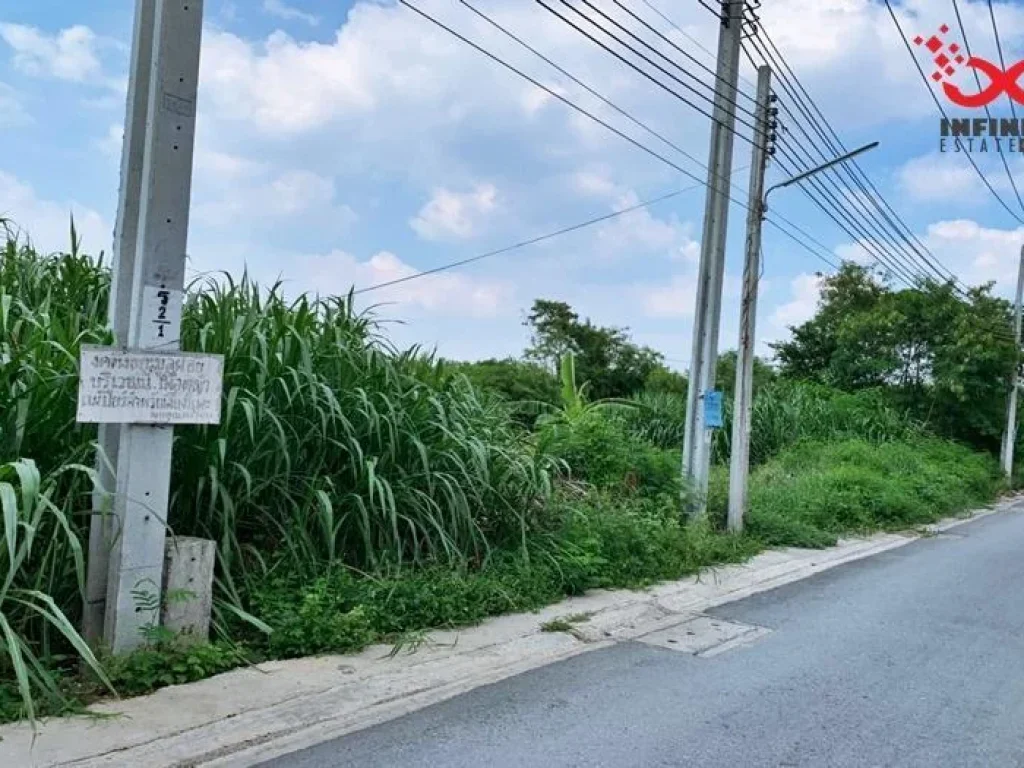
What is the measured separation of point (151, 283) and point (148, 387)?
581 mm

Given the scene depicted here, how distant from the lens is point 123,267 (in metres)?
5.01

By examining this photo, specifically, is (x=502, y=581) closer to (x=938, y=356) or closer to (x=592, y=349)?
(x=938, y=356)

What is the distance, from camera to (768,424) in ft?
66.2

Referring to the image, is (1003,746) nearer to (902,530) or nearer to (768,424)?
(902,530)

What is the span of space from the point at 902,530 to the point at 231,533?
12173mm

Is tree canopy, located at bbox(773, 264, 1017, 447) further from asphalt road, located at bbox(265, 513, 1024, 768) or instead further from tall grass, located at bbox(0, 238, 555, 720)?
tall grass, located at bbox(0, 238, 555, 720)

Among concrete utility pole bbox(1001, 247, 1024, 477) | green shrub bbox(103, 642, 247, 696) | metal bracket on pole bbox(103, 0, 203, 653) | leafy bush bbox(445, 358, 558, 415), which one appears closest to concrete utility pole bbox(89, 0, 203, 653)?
metal bracket on pole bbox(103, 0, 203, 653)

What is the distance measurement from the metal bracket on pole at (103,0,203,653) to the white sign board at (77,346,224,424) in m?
0.09

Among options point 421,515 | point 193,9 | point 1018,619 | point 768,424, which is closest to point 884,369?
point 768,424

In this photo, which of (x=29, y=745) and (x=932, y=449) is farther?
(x=932, y=449)

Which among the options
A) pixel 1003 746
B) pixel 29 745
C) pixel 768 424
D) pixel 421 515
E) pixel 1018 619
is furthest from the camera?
pixel 768 424

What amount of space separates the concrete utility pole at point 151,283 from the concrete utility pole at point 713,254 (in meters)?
7.14

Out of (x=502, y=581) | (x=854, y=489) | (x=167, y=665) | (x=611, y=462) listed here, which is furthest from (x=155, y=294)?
(x=854, y=489)

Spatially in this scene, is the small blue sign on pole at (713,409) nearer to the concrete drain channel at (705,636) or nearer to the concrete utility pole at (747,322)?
the concrete utility pole at (747,322)
